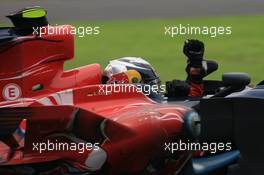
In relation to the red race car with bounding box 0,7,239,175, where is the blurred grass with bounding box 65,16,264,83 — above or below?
below

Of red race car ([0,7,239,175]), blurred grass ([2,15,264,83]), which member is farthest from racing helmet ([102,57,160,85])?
blurred grass ([2,15,264,83])

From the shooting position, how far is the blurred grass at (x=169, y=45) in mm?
8305

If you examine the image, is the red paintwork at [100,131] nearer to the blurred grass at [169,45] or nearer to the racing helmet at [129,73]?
the racing helmet at [129,73]

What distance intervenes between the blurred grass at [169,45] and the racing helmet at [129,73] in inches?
132

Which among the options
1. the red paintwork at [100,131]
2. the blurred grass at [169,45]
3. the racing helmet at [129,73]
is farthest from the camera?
the blurred grass at [169,45]

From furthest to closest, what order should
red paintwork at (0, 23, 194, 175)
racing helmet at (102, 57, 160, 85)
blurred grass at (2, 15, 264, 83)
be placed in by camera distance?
1. blurred grass at (2, 15, 264, 83)
2. racing helmet at (102, 57, 160, 85)
3. red paintwork at (0, 23, 194, 175)

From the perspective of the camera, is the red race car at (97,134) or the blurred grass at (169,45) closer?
the red race car at (97,134)

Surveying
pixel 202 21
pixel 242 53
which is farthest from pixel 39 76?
pixel 202 21

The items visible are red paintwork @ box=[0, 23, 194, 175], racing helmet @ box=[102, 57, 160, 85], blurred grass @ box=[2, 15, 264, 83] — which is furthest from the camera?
blurred grass @ box=[2, 15, 264, 83]

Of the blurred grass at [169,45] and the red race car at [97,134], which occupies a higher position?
the red race car at [97,134]

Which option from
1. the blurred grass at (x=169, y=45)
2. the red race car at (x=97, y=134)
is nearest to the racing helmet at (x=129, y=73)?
the red race car at (x=97, y=134)

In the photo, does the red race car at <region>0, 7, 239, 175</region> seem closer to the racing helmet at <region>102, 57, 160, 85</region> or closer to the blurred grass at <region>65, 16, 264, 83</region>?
the racing helmet at <region>102, 57, 160, 85</region>

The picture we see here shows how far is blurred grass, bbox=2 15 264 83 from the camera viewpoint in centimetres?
830

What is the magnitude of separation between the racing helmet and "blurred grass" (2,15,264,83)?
336 cm
